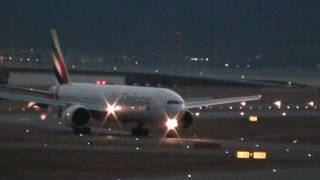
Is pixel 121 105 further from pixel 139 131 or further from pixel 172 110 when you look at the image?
Result: pixel 172 110

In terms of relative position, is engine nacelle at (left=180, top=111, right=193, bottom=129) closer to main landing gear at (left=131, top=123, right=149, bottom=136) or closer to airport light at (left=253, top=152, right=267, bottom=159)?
main landing gear at (left=131, top=123, right=149, bottom=136)

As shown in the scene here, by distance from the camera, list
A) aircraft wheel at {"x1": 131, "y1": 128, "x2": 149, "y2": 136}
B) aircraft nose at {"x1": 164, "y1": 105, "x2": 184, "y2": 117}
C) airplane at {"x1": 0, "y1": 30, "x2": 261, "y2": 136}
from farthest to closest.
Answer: airplane at {"x1": 0, "y1": 30, "x2": 261, "y2": 136}
aircraft nose at {"x1": 164, "y1": 105, "x2": 184, "y2": 117}
aircraft wheel at {"x1": 131, "y1": 128, "x2": 149, "y2": 136}

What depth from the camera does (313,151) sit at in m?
55.9

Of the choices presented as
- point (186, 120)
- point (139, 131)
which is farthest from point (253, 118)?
point (139, 131)

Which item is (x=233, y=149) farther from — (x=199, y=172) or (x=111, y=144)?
(x=199, y=172)

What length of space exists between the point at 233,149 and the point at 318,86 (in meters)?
106

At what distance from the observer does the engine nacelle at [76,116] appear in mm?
69625

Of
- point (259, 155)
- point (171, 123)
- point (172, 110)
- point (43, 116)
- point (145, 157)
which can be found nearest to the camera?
point (145, 157)

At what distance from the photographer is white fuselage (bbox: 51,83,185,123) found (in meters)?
69.1

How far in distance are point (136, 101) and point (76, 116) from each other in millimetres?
3410

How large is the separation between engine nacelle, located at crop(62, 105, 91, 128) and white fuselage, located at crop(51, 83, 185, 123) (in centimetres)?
147

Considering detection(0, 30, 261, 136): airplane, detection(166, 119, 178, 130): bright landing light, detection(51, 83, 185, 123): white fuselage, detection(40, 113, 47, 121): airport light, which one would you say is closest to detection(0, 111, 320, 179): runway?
detection(166, 119, 178, 130): bright landing light

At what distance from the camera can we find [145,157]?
5062 centimetres

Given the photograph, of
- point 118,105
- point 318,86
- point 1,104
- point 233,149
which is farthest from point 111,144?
point 318,86
